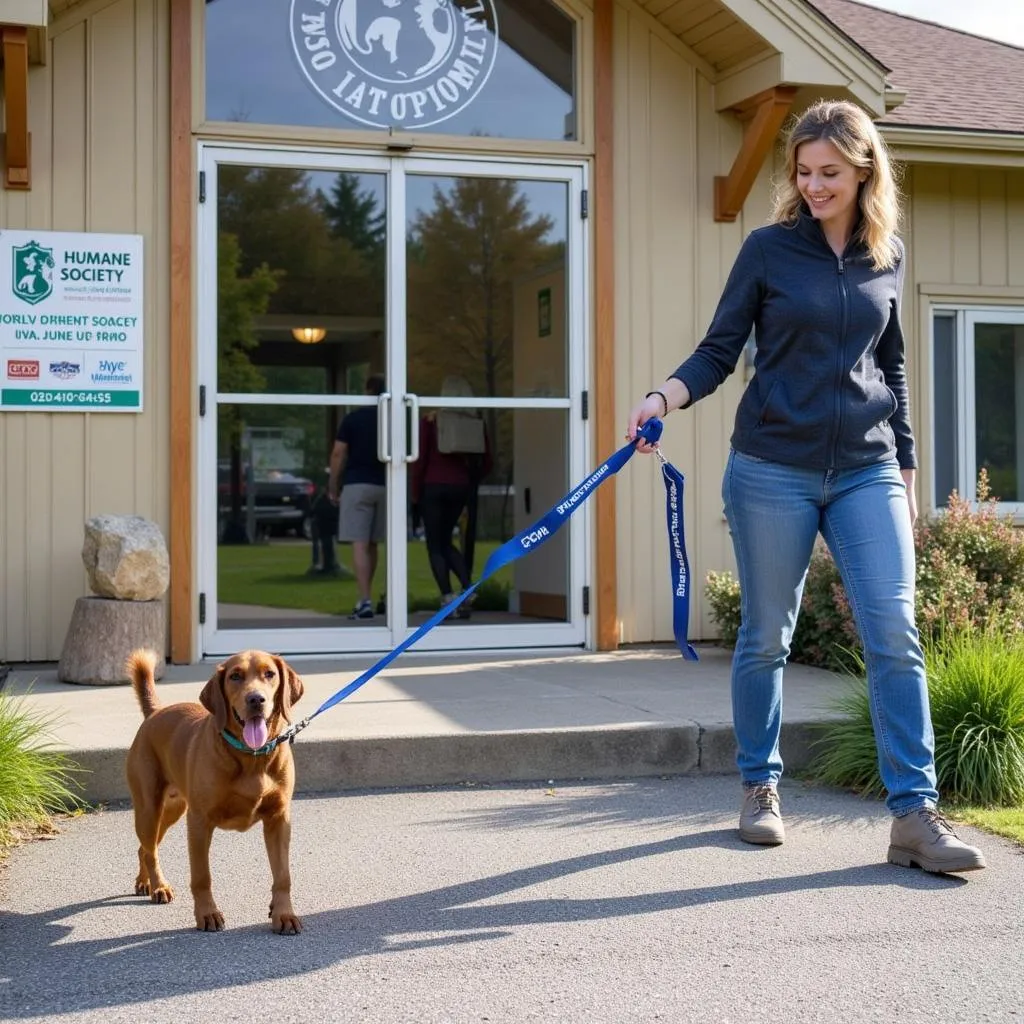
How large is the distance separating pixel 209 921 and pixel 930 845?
2.03 m

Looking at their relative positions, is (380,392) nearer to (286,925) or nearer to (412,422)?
(412,422)

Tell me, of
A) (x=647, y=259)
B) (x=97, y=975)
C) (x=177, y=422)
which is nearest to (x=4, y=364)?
(x=177, y=422)

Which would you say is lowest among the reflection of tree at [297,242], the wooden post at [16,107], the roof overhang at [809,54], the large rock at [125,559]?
the large rock at [125,559]

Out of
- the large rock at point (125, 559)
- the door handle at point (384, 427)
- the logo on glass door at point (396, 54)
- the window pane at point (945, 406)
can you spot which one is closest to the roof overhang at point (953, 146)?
the window pane at point (945, 406)

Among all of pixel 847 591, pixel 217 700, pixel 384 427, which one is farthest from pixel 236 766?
pixel 384 427

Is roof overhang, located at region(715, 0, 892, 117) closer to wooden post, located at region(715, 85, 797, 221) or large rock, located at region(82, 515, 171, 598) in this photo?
wooden post, located at region(715, 85, 797, 221)

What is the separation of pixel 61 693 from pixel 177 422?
169cm

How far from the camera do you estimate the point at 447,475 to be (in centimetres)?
855

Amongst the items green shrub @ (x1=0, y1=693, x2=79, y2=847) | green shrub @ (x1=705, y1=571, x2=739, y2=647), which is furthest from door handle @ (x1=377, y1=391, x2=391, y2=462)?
green shrub @ (x1=0, y1=693, x2=79, y2=847)

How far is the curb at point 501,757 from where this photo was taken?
5418 millimetres

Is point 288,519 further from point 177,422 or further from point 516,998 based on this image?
point 516,998

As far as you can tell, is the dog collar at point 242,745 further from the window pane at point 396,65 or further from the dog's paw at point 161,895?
the window pane at point 396,65

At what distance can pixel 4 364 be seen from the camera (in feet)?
24.6

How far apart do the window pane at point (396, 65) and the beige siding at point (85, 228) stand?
401 mm
